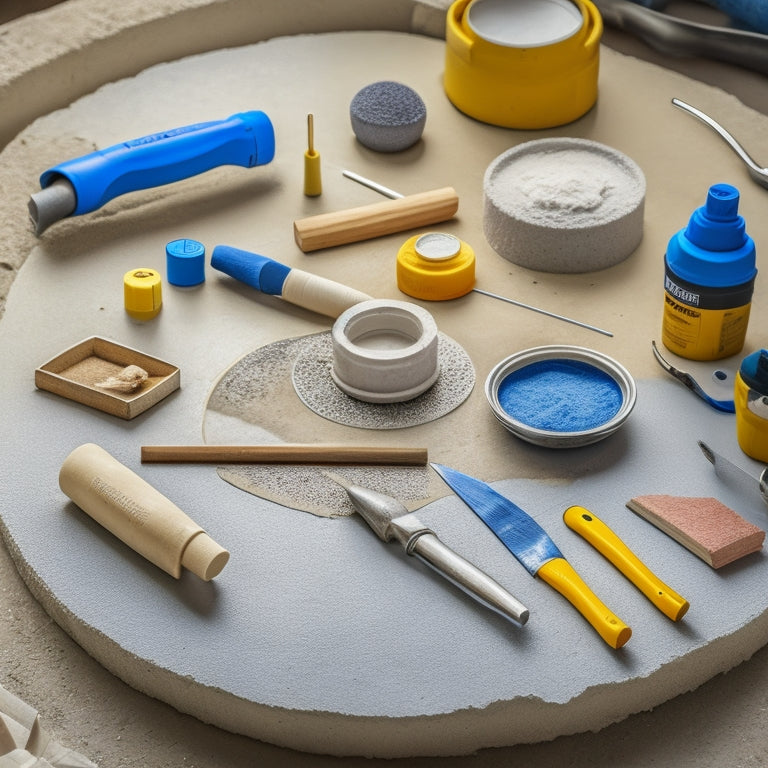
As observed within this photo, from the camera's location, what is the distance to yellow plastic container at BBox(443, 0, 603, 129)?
301 cm

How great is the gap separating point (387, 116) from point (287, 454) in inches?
45.4

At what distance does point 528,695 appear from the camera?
1.81m

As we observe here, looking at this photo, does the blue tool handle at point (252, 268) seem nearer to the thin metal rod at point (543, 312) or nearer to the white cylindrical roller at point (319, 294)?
the white cylindrical roller at point (319, 294)

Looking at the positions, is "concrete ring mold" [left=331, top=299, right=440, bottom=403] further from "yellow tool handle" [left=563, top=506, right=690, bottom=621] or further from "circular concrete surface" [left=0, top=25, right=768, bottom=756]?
"yellow tool handle" [left=563, top=506, right=690, bottom=621]

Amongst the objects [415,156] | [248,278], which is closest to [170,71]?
[415,156]

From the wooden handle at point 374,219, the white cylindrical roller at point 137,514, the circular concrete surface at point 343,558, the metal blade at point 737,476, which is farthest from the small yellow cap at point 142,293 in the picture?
the metal blade at point 737,476

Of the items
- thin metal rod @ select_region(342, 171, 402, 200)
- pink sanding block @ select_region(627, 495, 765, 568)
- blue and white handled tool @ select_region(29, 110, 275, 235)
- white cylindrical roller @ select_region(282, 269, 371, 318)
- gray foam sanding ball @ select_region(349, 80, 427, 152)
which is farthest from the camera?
gray foam sanding ball @ select_region(349, 80, 427, 152)

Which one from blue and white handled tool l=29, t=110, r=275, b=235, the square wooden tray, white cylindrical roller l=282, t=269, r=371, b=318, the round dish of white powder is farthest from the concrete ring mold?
blue and white handled tool l=29, t=110, r=275, b=235

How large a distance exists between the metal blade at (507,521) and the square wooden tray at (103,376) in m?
0.56

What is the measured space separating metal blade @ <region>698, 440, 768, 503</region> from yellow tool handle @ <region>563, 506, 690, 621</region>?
0.82ft

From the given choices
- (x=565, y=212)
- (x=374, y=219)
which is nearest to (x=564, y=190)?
(x=565, y=212)

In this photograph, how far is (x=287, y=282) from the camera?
253cm

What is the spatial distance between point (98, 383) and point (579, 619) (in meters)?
1.01

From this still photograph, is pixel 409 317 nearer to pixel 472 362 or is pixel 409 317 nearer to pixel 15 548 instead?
pixel 472 362
